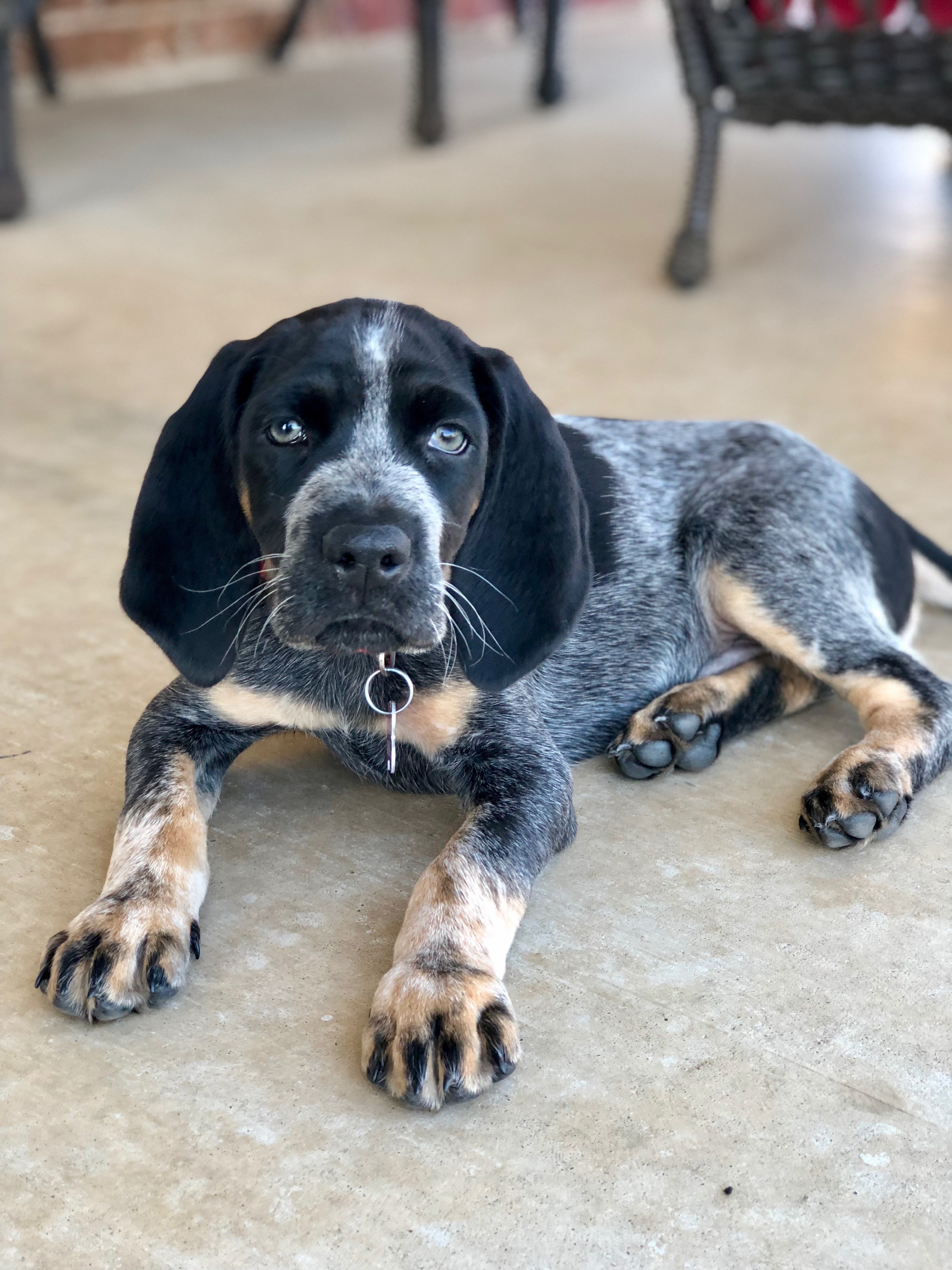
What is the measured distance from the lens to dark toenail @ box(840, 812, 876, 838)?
99.5 inches

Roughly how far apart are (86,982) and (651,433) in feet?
6.11

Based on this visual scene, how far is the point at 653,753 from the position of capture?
2.80 metres

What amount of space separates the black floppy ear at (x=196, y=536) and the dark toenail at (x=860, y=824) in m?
1.13

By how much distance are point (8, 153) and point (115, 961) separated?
5333mm

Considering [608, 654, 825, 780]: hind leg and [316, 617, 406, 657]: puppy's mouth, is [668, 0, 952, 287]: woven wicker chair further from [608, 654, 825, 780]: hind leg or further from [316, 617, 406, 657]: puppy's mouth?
[316, 617, 406, 657]: puppy's mouth

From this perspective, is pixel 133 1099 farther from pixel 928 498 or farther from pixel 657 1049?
pixel 928 498

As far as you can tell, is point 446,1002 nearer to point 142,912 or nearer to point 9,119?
point 142,912

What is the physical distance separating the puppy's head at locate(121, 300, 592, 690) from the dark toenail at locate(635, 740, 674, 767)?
477mm

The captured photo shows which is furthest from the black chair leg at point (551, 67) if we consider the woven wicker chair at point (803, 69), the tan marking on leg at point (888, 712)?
the tan marking on leg at point (888, 712)

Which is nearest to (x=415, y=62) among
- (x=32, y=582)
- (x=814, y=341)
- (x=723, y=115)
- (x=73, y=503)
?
(x=723, y=115)

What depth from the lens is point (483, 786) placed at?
98.8 inches

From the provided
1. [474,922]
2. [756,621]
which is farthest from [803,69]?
[474,922]

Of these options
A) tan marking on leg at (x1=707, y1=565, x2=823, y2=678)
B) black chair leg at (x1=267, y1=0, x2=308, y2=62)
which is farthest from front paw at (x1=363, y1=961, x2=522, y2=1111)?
black chair leg at (x1=267, y1=0, x2=308, y2=62)

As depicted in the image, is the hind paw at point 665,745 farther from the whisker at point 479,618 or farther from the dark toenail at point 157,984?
the dark toenail at point 157,984
